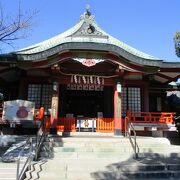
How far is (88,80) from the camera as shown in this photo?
17.3 metres

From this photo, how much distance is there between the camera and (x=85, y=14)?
21.4 meters

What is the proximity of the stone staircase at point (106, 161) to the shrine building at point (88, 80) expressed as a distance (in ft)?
9.17

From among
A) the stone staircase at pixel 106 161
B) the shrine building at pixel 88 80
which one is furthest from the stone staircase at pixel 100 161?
the shrine building at pixel 88 80

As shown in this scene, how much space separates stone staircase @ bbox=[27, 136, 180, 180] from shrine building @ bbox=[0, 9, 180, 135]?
280 centimetres

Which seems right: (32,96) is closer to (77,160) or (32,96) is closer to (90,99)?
(90,99)

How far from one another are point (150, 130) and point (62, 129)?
517cm

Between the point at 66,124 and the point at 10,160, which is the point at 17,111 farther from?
the point at 10,160

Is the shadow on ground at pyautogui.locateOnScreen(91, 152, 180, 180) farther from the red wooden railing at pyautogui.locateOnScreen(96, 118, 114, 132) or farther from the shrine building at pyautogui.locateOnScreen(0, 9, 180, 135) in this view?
the red wooden railing at pyautogui.locateOnScreen(96, 118, 114, 132)

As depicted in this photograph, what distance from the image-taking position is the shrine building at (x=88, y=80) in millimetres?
16172

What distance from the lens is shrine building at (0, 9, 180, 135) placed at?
1617 cm

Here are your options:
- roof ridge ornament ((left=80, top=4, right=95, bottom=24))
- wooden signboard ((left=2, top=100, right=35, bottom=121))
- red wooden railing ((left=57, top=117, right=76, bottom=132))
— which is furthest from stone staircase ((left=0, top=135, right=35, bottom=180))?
roof ridge ornament ((left=80, top=4, right=95, bottom=24))

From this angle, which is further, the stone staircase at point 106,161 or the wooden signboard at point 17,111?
the wooden signboard at point 17,111

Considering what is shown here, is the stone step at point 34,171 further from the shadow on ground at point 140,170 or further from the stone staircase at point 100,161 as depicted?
the shadow on ground at point 140,170

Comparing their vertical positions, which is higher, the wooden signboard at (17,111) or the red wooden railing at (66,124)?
the wooden signboard at (17,111)
